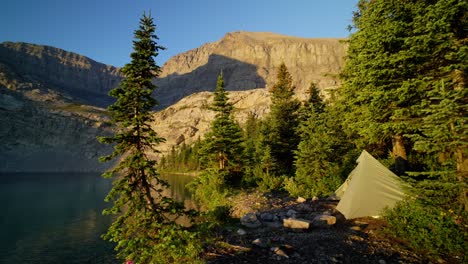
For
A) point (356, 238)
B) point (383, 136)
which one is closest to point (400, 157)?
point (383, 136)

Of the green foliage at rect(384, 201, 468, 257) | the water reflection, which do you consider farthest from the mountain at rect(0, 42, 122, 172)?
the green foliage at rect(384, 201, 468, 257)

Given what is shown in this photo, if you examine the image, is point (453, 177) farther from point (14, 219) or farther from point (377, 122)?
point (14, 219)

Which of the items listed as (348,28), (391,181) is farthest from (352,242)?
(348,28)

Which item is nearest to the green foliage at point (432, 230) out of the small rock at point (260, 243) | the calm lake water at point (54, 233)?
the small rock at point (260, 243)

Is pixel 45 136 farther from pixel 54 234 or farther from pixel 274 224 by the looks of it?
pixel 274 224

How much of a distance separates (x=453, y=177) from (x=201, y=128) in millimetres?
158448

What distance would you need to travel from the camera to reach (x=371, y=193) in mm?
12000

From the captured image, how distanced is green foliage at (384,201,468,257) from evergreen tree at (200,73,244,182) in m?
18.3

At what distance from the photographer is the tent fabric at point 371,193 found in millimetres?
11648

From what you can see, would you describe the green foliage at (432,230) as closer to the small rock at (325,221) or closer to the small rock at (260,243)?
the small rock at (325,221)

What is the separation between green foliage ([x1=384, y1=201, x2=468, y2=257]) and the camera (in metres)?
7.67

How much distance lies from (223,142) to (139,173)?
19222 millimetres

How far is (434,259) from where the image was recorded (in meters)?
7.55

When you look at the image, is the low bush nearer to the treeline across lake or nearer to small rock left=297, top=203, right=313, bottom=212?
the treeline across lake
